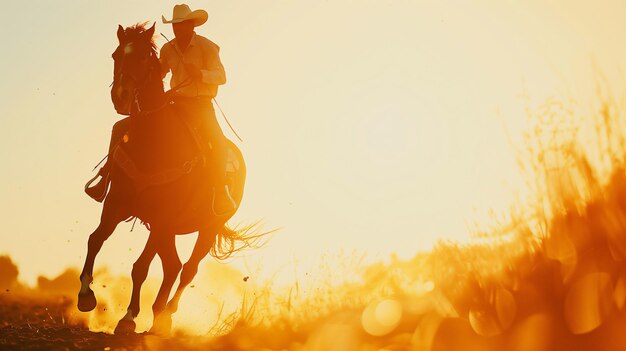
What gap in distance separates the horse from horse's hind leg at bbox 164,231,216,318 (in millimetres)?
271

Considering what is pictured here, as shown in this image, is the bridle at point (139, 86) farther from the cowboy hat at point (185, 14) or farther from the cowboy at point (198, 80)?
the cowboy hat at point (185, 14)

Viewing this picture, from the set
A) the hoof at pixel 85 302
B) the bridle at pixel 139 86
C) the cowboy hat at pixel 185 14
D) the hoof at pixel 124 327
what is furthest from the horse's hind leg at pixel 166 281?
the cowboy hat at pixel 185 14

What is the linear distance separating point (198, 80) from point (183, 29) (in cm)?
72

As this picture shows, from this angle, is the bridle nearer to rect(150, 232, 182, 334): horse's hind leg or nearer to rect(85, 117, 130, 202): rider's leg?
rect(85, 117, 130, 202): rider's leg

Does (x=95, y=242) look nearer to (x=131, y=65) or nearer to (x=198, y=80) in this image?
(x=131, y=65)

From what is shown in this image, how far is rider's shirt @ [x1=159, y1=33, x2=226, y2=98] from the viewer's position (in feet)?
30.9

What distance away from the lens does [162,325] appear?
944 centimetres

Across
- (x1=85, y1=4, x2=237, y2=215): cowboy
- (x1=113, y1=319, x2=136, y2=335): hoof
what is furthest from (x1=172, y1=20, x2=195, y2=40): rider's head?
(x1=113, y1=319, x2=136, y2=335): hoof

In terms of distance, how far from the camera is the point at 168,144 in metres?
8.83

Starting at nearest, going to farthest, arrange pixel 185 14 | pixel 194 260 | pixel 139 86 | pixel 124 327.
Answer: pixel 139 86 → pixel 124 327 → pixel 185 14 → pixel 194 260

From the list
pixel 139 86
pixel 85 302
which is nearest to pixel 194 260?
pixel 85 302

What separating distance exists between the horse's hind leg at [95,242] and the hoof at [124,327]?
1.48ft

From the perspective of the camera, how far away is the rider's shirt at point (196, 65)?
9.41 metres

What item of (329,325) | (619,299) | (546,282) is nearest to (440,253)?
(546,282)
